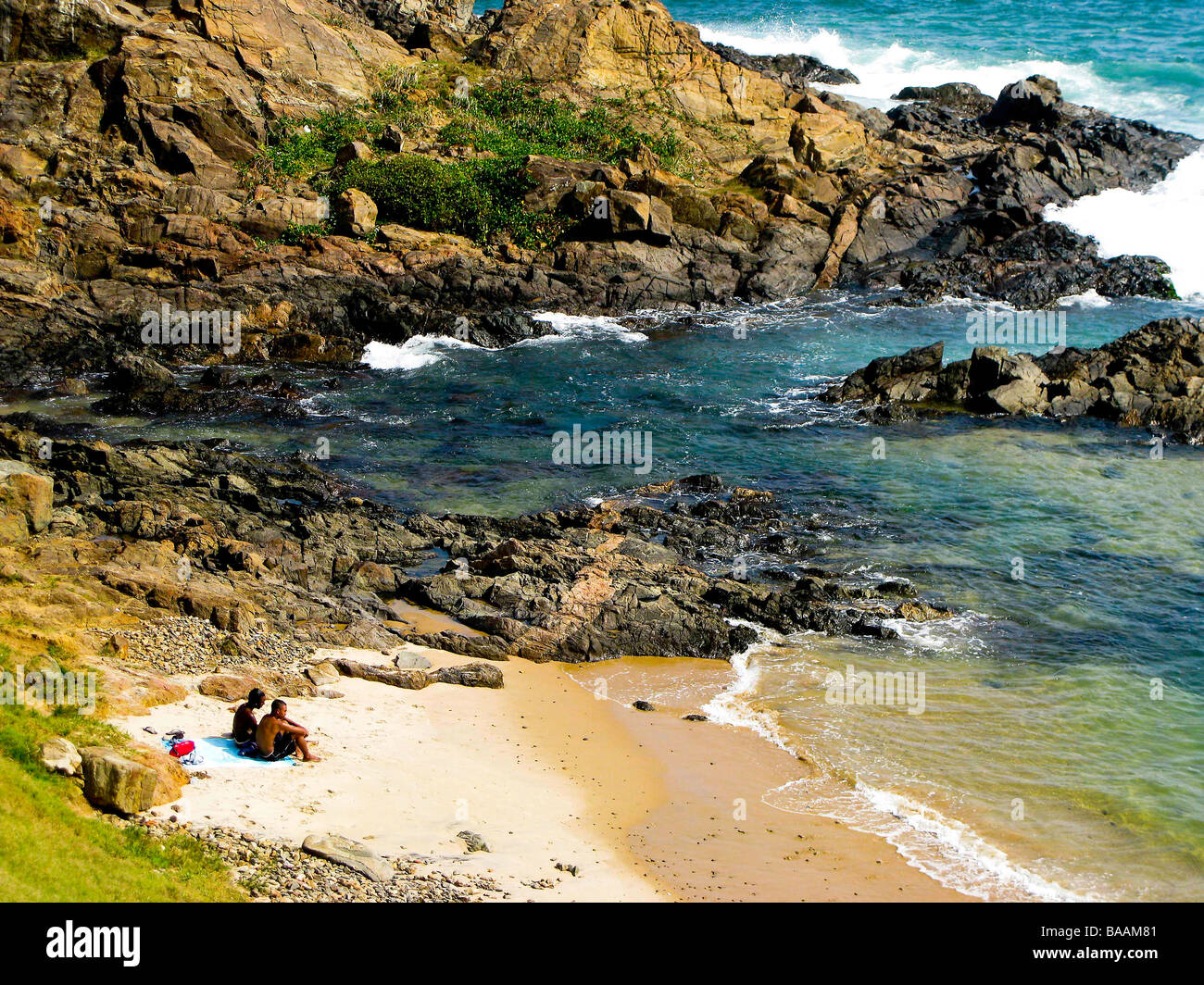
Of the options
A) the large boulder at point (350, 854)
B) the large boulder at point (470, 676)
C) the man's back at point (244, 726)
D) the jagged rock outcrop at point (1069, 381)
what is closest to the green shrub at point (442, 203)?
the jagged rock outcrop at point (1069, 381)

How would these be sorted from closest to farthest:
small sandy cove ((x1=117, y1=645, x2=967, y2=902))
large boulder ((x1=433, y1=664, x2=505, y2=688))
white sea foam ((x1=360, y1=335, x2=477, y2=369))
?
small sandy cove ((x1=117, y1=645, x2=967, y2=902)) → large boulder ((x1=433, y1=664, x2=505, y2=688)) → white sea foam ((x1=360, y1=335, x2=477, y2=369))

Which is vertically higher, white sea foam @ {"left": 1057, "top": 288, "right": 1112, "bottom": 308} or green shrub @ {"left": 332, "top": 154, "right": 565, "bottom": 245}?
green shrub @ {"left": 332, "top": 154, "right": 565, "bottom": 245}

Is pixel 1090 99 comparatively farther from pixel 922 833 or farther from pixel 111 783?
pixel 111 783

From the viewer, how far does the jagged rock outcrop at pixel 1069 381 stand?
34.5 metres

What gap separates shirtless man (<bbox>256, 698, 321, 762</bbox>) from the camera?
15.0 meters

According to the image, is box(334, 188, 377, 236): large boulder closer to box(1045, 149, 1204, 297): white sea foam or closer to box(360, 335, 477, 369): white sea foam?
box(360, 335, 477, 369): white sea foam

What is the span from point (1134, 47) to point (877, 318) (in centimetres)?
4932

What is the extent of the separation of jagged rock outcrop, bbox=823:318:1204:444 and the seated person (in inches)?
992

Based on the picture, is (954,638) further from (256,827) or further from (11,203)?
(11,203)

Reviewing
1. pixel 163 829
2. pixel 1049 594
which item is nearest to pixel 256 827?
pixel 163 829

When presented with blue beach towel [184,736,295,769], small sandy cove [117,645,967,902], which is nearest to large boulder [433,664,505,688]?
small sandy cove [117,645,967,902]

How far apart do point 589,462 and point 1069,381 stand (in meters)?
16.6

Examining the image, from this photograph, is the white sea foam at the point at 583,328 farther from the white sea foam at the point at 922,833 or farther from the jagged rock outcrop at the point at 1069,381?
the white sea foam at the point at 922,833

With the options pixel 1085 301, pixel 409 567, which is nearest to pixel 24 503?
pixel 409 567
